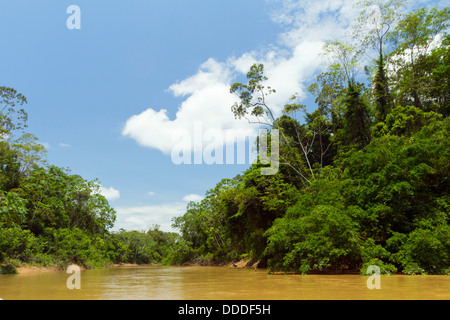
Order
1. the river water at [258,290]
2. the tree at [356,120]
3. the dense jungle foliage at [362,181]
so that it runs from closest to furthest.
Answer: the river water at [258,290]
the dense jungle foliage at [362,181]
the tree at [356,120]

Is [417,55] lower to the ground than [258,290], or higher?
higher

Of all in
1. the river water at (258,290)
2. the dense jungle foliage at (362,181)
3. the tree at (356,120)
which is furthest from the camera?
the tree at (356,120)

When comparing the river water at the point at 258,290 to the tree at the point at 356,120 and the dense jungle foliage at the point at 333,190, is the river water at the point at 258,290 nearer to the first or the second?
the dense jungle foliage at the point at 333,190

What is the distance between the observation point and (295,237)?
11.9 metres

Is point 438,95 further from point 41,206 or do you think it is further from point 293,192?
point 41,206

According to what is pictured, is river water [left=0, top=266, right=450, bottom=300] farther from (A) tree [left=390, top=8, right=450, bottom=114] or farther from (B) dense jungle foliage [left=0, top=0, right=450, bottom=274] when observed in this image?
(A) tree [left=390, top=8, right=450, bottom=114]

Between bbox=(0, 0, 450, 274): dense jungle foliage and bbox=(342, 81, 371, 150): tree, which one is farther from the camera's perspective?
bbox=(342, 81, 371, 150): tree

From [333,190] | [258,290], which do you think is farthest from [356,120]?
[258,290]

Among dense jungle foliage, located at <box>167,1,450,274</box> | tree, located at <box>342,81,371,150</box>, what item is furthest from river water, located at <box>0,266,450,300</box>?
tree, located at <box>342,81,371,150</box>

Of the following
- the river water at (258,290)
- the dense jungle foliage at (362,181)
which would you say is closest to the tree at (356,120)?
the dense jungle foliage at (362,181)

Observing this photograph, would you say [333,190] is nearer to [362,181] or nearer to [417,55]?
[362,181]

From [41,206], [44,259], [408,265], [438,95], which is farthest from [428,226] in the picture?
[41,206]

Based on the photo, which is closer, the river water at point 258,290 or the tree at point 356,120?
the river water at point 258,290

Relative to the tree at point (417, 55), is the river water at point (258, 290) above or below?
below
